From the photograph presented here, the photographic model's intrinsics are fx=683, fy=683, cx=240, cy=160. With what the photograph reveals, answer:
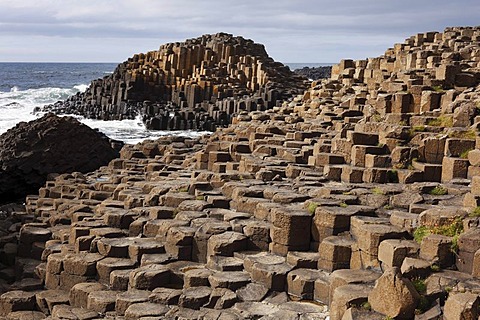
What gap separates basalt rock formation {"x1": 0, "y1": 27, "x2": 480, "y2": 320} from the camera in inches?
354

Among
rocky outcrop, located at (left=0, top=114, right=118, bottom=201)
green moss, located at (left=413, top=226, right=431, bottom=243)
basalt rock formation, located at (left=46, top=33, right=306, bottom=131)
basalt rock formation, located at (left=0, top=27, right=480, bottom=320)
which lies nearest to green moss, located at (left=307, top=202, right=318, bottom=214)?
basalt rock formation, located at (left=0, top=27, right=480, bottom=320)

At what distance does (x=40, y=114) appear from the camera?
2167 inches

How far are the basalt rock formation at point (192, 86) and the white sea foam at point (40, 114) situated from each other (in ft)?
4.57

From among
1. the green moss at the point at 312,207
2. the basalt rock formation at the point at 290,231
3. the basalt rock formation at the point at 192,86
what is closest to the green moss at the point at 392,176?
the basalt rock formation at the point at 290,231

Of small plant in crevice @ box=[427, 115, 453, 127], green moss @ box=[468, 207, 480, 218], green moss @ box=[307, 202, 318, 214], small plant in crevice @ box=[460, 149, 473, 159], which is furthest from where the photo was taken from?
small plant in crevice @ box=[427, 115, 453, 127]

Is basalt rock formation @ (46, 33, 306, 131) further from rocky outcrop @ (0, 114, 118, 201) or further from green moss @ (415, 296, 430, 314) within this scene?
green moss @ (415, 296, 430, 314)

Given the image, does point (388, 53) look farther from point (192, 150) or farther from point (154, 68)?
point (154, 68)

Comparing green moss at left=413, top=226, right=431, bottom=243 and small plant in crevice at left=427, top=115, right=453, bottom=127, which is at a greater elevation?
small plant in crevice at left=427, top=115, right=453, bottom=127

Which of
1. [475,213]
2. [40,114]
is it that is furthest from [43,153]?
[40,114]

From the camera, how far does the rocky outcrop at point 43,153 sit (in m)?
22.5

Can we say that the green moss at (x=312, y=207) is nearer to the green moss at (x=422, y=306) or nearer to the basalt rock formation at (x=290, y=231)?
the basalt rock formation at (x=290, y=231)

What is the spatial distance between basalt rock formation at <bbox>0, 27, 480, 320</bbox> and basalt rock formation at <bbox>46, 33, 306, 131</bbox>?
2551 centimetres

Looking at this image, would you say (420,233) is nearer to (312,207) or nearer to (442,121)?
(312,207)

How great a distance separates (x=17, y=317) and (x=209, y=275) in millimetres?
3244
